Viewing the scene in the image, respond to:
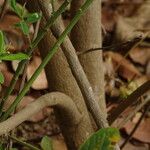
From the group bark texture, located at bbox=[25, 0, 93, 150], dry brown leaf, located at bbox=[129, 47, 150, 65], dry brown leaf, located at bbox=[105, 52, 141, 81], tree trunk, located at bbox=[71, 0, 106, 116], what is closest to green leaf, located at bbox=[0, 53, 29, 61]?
bark texture, located at bbox=[25, 0, 93, 150]

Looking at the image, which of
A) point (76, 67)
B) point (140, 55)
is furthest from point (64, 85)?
point (140, 55)

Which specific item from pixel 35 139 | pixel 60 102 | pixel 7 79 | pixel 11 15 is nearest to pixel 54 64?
pixel 60 102

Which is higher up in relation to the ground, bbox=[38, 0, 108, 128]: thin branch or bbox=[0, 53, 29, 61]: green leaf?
bbox=[0, 53, 29, 61]: green leaf

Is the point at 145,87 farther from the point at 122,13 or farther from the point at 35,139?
the point at 122,13

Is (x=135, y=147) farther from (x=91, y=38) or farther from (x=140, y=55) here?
(x=91, y=38)

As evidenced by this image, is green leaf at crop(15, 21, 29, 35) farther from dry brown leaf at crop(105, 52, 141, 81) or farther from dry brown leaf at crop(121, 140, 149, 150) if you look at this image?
dry brown leaf at crop(105, 52, 141, 81)

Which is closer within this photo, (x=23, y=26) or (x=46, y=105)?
(x=23, y=26)
